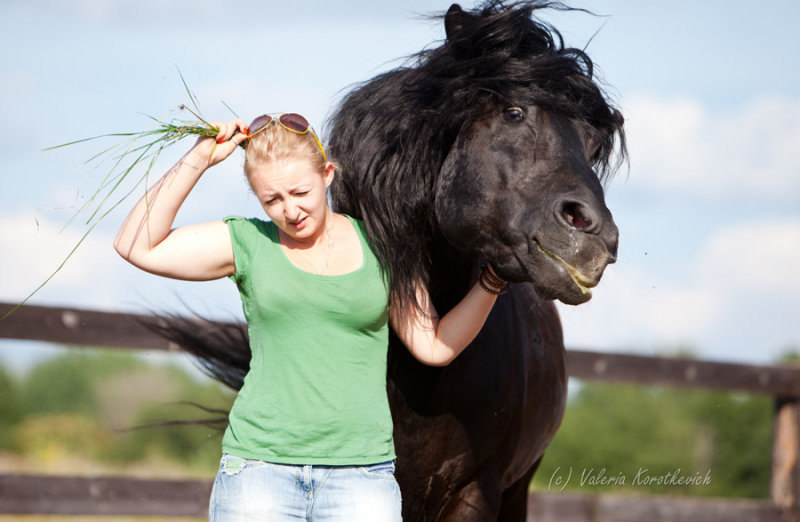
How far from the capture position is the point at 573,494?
19.6 feet

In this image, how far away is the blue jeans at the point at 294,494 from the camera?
202cm

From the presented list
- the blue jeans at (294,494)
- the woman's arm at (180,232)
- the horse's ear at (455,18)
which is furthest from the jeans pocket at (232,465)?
the horse's ear at (455,18)

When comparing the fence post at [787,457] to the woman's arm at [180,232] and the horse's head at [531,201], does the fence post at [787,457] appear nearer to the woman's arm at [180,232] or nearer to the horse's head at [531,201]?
the horse's head at [531,201]

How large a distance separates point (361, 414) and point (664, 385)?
4.90m

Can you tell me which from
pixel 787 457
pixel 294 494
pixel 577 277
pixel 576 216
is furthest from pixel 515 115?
pixel 787 457

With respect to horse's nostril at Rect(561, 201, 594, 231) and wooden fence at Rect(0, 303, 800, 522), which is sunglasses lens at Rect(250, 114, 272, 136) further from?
wooden fence at Rect(0, 303, 800, 522)

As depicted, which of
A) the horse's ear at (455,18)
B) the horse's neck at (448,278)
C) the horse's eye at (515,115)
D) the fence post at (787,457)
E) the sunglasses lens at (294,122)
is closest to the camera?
the sunglasses lens at (294,122)

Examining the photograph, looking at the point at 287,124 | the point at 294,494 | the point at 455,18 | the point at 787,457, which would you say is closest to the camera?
the point at 294,494

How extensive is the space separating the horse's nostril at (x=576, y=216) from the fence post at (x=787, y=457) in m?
5.43

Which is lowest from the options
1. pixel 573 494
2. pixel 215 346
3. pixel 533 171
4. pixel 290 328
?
pixel 573 494

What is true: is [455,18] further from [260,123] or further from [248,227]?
[248,227]

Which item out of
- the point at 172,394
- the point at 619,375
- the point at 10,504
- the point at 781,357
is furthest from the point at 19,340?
the point at 172,394

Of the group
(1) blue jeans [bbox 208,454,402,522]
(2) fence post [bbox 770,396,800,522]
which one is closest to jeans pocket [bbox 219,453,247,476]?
(1) blue jeans [bbox 208,454,402,522]

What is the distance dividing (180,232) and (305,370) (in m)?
0.48
